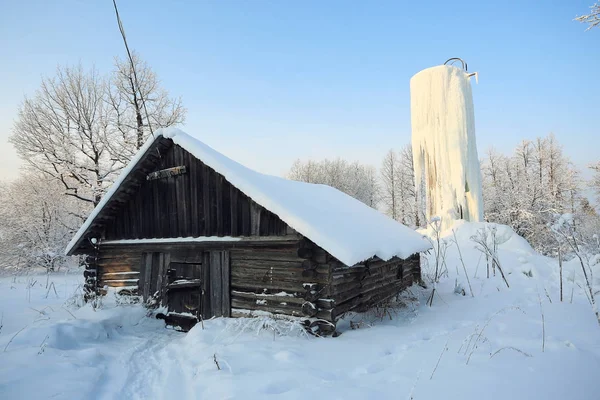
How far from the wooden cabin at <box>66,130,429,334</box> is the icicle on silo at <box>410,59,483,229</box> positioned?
7843mm

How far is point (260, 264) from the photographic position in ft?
23.7

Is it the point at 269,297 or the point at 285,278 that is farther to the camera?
the point at 269,297

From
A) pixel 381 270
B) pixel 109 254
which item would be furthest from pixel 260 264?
pixel 109 254

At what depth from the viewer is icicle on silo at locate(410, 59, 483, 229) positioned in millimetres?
16047

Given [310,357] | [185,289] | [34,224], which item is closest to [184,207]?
[185,289]

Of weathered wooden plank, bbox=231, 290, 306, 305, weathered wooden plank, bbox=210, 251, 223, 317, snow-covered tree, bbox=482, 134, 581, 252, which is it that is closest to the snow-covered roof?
weathered wooden plank, bbox=231, 290, 306, 305

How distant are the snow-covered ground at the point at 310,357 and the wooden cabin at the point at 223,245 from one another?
65 centimetres

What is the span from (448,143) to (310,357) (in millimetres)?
14121

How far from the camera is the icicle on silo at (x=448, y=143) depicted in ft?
52.6

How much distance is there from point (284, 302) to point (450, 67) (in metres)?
15.5

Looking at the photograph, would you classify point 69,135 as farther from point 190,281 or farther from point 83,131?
point 190,281

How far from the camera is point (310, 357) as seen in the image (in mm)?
4984

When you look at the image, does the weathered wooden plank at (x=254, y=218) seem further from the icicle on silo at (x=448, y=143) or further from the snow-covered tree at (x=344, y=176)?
the snow-covered tree at (x=344, y=176)

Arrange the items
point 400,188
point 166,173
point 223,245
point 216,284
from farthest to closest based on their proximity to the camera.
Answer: point 400,188 → point 166,173 → point 216,284 → point 223,245
